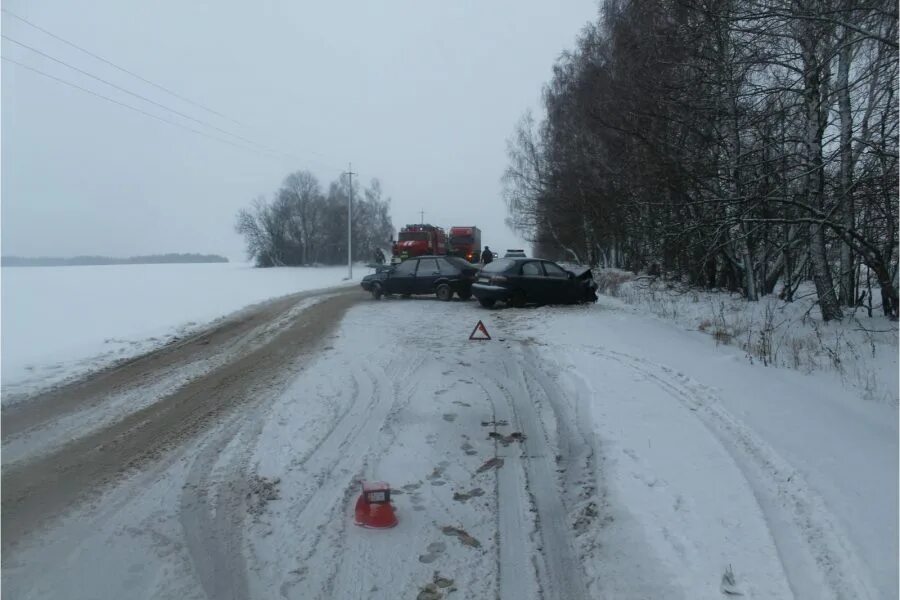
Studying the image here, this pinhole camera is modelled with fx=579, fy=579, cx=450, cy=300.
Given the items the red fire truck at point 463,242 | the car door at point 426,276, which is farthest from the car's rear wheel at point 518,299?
the red fire truck at point 463,242

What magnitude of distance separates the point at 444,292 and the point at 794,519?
1471 centimetres

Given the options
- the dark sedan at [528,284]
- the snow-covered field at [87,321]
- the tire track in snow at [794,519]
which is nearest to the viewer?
the tire track in snow at [794,519]

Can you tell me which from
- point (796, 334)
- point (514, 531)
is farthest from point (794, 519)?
point (796, 334)

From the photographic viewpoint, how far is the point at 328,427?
6.09 metres

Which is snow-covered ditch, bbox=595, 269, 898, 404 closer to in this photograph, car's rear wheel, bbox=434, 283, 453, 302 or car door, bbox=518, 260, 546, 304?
car door, bbox=518, 260, 546, 304

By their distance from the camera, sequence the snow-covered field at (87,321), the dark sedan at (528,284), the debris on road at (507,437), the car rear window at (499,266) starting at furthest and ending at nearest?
1. the car rear window at (499,266)
2. the dark sedan at (528,284)
3. the snow-covered field at (87,321)
4. the debris on road at (507,437)

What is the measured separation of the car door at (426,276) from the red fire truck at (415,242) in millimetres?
12735

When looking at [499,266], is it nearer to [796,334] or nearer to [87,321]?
[796,334]

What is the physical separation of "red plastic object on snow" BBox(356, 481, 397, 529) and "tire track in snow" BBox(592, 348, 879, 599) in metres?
2.54

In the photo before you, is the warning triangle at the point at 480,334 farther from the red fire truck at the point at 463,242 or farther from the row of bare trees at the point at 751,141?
the red fire truck at the point at 463,242

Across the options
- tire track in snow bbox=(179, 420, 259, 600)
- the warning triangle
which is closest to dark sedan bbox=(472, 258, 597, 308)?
the warning triangle

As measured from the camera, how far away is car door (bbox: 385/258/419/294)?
18.8 metres

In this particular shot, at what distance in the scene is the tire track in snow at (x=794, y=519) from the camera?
3377 millimetres

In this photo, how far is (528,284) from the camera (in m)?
16.0
